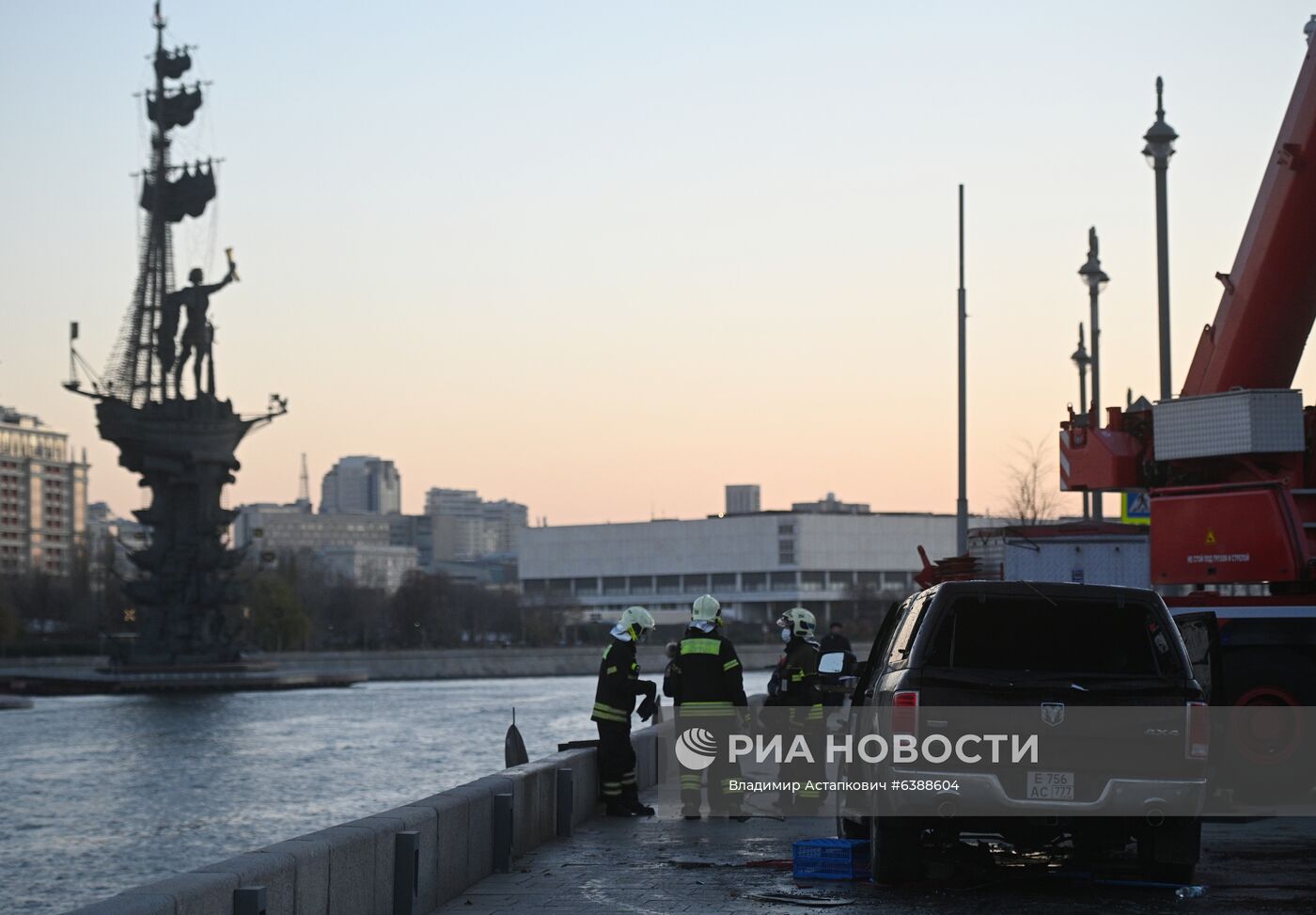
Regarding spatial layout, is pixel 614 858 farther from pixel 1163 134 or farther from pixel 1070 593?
pixel 1163 134

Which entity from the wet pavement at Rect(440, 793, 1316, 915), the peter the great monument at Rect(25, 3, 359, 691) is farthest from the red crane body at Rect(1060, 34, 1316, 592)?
the peter the great monument at Rect(25, 3, 359, 691)

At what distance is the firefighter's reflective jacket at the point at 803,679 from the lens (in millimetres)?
16984

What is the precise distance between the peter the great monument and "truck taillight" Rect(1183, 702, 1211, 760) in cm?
10537

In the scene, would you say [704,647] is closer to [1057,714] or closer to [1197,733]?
[1057,714]

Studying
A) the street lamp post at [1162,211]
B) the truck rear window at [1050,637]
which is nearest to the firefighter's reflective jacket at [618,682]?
the truck rear window at [1050,637]

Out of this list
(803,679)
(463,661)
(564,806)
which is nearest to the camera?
(564,806)

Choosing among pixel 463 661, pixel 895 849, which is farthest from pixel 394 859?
pixel 463 661

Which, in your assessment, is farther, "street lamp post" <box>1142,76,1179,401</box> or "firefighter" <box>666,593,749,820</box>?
"street lamp post" <box>1142,76,1179,401</box>

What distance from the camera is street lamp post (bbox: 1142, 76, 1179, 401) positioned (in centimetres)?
2583

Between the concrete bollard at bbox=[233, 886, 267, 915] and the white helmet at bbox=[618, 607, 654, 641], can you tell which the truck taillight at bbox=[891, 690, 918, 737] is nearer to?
the concrete bollard at bbox=[233, 886, 267, 915]

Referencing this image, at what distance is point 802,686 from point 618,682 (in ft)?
6.67

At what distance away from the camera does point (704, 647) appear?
625 inches

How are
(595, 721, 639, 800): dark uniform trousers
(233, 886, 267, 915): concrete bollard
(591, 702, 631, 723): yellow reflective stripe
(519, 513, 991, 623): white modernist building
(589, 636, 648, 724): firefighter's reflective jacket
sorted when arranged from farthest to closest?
(519, 513, 991, 623): white modernist building, (595, 721, 639, 800): dark uniform trousers, (591, 702, 631, 723): yellow reflective stripe, (589, 636, 648, 724): firefighter's reflective jacket, (233, 886, 267, 915): concrete bollard

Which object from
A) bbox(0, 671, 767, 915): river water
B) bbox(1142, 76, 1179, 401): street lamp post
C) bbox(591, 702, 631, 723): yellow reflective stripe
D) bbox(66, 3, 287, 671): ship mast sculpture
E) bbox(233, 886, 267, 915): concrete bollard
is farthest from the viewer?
bbox(66, 3, 287, 671): ship mast sculpture
